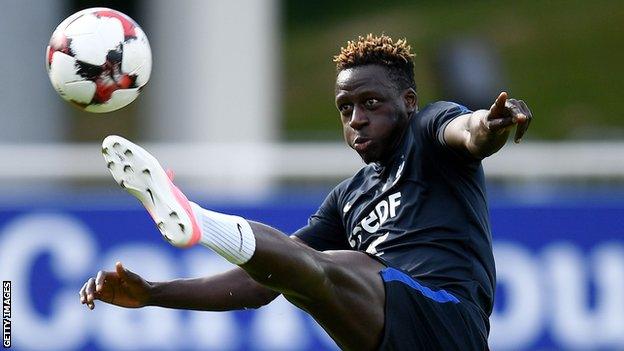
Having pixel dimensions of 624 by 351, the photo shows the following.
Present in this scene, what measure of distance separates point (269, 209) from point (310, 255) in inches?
200

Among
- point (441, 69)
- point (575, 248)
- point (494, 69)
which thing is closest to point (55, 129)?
point (441, 69)

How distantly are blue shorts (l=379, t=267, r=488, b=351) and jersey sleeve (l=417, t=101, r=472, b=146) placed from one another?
0.65 metres

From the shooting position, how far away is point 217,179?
12273 millimetres

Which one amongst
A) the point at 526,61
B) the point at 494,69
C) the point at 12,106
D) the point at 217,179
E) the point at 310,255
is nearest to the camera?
the point at 310,255

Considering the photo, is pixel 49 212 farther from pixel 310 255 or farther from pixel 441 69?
pixel 441 69

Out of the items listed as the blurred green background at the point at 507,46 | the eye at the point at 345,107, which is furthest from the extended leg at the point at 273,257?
the blurred green background at the point at 507,46

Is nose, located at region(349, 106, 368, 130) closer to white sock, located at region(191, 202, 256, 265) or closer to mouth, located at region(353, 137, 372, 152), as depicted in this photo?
mouth, located at region(353, 137, 372, 152)

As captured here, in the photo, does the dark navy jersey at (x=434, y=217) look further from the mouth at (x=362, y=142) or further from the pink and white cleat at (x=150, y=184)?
the pink and white cleat at (x=150, y=184)

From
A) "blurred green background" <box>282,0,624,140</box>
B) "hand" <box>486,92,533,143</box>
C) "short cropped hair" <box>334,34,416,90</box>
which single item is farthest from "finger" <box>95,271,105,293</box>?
"blurred green background" <box>282,0,624,140</box>

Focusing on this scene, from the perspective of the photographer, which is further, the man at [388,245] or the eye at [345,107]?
the eye at [345,107]

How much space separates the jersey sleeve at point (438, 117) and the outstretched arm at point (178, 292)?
116 centimetres

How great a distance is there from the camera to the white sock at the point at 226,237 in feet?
18.6

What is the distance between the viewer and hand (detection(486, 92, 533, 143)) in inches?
220

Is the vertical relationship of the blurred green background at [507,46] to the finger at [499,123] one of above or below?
below
